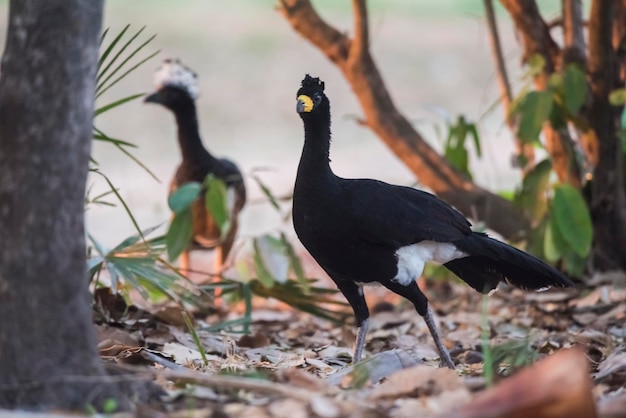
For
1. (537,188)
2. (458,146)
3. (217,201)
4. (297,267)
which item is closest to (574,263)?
(537,188)

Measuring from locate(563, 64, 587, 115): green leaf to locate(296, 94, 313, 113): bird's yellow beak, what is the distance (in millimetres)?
1919

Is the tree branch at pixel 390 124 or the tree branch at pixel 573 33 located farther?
the tree branch at pixel 390 124

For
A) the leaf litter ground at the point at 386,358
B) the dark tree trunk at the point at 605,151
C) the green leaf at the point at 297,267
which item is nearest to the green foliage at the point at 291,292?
the green leaf at the point at 297,267

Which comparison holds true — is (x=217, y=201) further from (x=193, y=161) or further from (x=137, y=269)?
(x=193, y=161)

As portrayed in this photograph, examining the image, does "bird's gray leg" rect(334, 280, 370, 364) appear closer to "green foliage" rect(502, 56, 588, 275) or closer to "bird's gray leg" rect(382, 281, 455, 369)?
"bird's gray leg" rect(382, 281, 455, 369)

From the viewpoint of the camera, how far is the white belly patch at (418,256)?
3703mm

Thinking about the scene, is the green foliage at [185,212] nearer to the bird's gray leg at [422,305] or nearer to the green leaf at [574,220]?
the bird's gray leg at [422,305]

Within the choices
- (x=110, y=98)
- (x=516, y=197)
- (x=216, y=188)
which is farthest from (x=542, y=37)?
(x=110, y=98)

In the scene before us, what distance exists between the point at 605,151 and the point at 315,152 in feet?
8.03

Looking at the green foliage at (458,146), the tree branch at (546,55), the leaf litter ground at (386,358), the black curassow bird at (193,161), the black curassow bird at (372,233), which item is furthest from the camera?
the black curassow bird at (193,161)

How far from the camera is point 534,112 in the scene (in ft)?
17.2

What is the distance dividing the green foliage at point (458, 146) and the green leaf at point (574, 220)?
0.83 metres

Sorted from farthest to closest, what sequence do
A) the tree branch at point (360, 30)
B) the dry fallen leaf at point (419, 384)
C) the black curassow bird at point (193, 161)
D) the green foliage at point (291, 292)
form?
the black curassow bird at point (193, 161)
the tree branch at point (360, 30)
the green foliage at point (291, 292)
the dry fallen leaf at point (419, 384)

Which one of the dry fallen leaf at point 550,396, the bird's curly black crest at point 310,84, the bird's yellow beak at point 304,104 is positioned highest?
the bird's curly black crest at point 310,84
